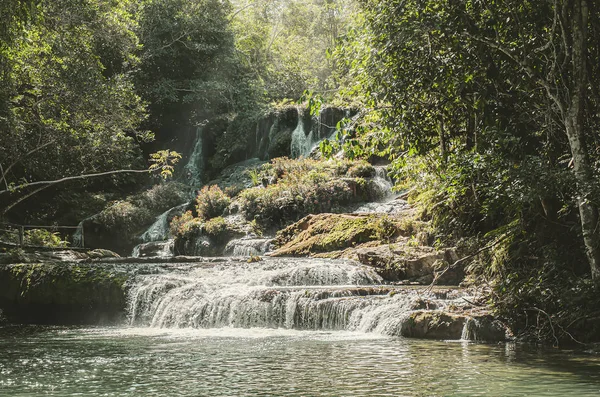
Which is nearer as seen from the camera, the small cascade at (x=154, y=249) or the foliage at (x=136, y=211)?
the small cascade at (x=154, y=249)

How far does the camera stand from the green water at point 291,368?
5547mm

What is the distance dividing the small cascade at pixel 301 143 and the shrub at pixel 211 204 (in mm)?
5972

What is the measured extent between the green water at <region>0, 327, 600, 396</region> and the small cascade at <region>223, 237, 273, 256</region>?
28.2 feet

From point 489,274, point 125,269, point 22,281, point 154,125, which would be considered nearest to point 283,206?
point 125,269

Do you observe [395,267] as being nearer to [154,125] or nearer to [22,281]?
[22,281]

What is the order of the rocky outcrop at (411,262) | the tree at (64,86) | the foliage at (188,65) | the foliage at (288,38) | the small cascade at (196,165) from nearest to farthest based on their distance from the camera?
the rocky outcrop at (411,262) → the tree at (64,86) → the foliage at (188,65) → the small cascade at (196,165) → the foliage at (288,38)

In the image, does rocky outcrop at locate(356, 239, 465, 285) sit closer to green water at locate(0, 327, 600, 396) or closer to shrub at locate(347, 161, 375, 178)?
green water at locate(0, 327, 600, 396)

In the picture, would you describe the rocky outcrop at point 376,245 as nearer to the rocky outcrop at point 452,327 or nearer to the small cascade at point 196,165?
the rocky outcrop at point 452,327

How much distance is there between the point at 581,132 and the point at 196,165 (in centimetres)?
2633

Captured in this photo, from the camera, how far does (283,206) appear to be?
21.0 meters

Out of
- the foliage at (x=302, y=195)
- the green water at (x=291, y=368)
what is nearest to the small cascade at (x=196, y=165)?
the foliage at (x=302, y=195)

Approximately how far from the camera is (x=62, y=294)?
42.8 ft

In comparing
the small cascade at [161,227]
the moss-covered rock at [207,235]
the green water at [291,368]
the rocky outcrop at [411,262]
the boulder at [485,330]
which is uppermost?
the small cascade at [161,227]

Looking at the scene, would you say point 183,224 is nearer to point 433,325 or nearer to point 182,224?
point 182,224
